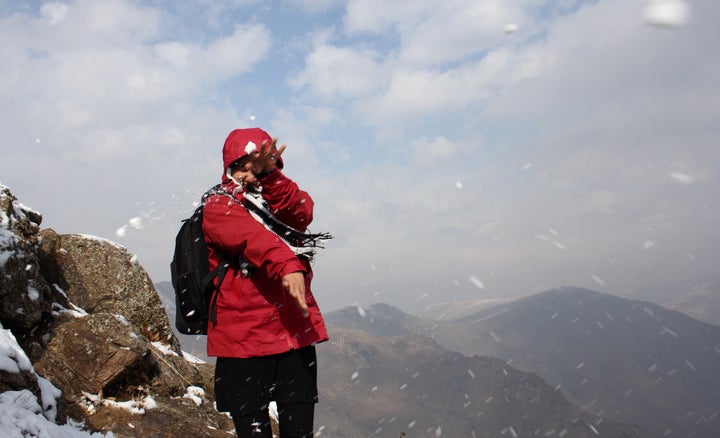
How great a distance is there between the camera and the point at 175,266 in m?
3.44

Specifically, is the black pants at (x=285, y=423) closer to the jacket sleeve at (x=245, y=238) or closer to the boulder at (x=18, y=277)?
the jacket sleeve at (x=245, y=238)

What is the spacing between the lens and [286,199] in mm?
3512

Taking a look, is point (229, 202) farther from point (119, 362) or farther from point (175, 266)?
point (119, 362)

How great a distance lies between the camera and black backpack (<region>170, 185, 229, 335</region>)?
10.8 ft

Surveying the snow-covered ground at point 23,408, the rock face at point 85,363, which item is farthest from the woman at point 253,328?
the rock face at point 85,363

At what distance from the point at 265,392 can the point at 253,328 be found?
48 centimetres

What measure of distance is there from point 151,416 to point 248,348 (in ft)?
12.8

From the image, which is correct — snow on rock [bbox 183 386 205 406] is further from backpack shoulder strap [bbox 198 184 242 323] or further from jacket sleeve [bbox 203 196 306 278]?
jacket sleeve [bbox 203 196 306 278]

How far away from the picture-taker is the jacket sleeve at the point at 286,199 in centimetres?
348

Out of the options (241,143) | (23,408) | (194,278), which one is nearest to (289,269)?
(194,278)

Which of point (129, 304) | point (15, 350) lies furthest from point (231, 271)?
point (129, 304)

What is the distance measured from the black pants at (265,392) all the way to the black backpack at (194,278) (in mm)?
381

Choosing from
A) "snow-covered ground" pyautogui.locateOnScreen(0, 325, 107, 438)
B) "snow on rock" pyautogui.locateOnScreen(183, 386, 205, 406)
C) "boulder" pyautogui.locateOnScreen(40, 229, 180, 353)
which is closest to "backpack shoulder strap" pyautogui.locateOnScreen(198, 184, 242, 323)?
"snow-covered ground" pyautogui.locateOnScreen(0, 325, 107, 438)

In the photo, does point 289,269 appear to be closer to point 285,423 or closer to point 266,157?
point 266,157
